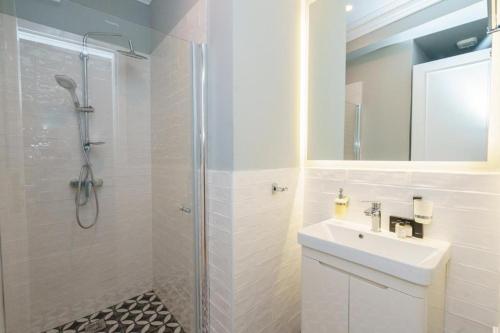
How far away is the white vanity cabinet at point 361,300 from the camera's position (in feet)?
2.65

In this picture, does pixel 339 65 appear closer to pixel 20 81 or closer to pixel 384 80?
pixel 384 80

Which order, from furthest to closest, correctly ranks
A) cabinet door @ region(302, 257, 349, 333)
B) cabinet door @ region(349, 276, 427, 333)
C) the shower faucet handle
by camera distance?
the shower faucet handle
cabinet door @ region(302, 257, 349, 333)
cabinet door @ region(349, 276, 427, 333)

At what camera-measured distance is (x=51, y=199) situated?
1.45 metres

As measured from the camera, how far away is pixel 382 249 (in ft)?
3.61

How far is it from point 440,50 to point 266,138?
3.13ft

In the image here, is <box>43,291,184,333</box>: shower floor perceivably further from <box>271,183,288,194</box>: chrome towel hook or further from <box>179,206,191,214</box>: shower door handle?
<box>271,183,288,194</box>: chrome towel hook

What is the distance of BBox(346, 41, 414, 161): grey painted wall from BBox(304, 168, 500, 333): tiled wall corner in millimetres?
168

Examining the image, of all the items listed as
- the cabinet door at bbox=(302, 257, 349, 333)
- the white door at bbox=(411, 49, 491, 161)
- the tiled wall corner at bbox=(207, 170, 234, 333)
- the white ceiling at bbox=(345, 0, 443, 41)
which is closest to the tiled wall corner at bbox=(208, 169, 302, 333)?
the tiled wall corner at bbox=(207, 170, 234, 333)

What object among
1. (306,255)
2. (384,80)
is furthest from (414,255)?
(384,80)

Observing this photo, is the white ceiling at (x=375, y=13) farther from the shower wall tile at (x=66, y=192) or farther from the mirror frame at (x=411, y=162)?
the shower wall tile at (x=66, y=192)

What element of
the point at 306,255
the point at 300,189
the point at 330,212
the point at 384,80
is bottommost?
the point at 306,255

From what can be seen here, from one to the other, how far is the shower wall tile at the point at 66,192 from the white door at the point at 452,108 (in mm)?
1796

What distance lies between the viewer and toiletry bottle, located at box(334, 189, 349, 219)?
4.28ft

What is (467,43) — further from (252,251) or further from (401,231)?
(252,251)
